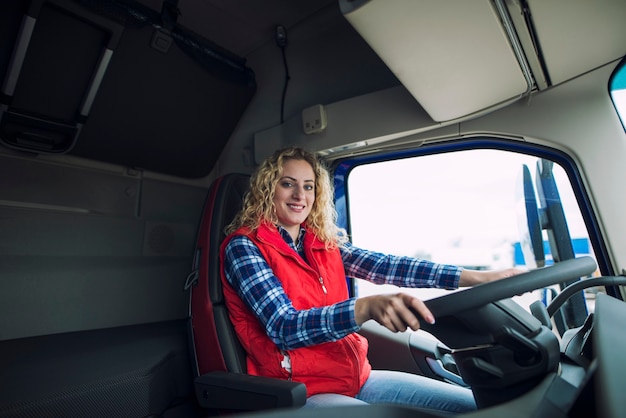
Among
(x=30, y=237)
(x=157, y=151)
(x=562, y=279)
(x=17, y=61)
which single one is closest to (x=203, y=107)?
(x=157, y=151)

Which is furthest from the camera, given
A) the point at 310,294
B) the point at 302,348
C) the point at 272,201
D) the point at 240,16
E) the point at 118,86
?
the point at 240,16

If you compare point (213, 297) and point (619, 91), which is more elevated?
point (619, 91)

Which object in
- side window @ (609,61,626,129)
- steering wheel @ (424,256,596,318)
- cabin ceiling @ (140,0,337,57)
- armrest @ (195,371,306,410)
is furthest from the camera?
cabin ceiling @ (140,0,337,57)

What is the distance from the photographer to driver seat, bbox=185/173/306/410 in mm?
1135

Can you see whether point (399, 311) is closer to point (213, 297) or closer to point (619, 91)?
point (213, 297)

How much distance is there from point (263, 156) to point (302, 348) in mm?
1474

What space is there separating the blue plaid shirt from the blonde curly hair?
10 cm

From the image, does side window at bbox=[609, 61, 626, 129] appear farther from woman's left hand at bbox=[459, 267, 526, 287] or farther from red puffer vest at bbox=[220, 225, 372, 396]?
red puffer vest at bbox=[220, 225, 372, 396]

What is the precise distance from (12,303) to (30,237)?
36 centimetres

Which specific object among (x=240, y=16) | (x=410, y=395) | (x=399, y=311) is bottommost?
(x=410, y=395)

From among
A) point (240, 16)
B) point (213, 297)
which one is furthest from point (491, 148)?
point (240, 16)

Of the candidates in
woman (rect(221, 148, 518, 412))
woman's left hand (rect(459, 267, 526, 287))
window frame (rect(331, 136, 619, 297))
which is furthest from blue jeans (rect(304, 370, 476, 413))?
window frame (rect(331, 136, 619, 297))

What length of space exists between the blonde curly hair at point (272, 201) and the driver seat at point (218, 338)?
0.08 m

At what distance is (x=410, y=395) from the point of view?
4.52 feet
